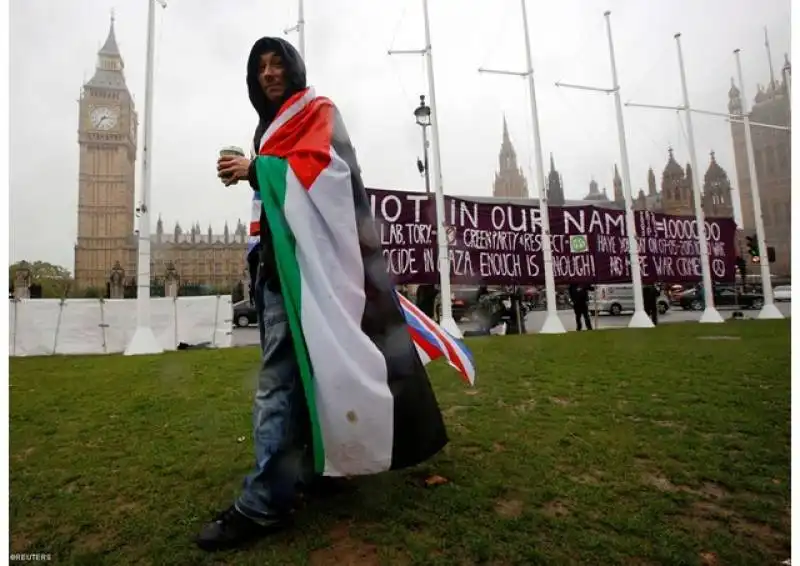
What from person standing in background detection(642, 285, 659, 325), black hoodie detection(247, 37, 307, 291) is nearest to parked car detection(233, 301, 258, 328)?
person standing in background detection(642, 285, 659, 325)

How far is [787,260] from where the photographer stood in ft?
7.23

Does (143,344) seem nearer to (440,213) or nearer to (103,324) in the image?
(103,324)

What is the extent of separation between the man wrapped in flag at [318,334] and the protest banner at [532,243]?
7494 mm

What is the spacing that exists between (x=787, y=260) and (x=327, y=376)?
2254 millimetres

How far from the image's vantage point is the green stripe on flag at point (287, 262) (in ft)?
4.92

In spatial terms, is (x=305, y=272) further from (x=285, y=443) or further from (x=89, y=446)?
(x=89, y=446)

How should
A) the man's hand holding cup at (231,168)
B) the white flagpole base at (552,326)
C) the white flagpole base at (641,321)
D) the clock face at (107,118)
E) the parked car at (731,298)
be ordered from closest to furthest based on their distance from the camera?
the man's hand holding cup at (231,168)
the clock face at (107,118)
the parked car at (731,298)
the white flagpole base at (552,326)
the white flagpole base at (641,321)

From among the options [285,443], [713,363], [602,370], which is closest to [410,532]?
[285,443]

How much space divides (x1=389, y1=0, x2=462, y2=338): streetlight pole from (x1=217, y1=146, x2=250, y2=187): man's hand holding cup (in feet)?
25.6

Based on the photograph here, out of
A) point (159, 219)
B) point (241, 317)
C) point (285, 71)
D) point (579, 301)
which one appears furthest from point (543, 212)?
point (241, 317)

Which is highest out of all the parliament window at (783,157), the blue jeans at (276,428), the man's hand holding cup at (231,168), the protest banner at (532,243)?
the protest banner at (532,243)

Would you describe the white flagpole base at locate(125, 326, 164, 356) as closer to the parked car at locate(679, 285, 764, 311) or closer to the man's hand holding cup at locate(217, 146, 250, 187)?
the man's hand holding cup at locate(217, 146, 250, 187)

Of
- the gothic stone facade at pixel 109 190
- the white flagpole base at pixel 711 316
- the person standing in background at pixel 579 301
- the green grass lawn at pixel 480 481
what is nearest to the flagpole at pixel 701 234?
the white flagpole base at pixel 711 316

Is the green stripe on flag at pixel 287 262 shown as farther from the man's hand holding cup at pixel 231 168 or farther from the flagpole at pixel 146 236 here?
the flagpole at pixel 146 236
